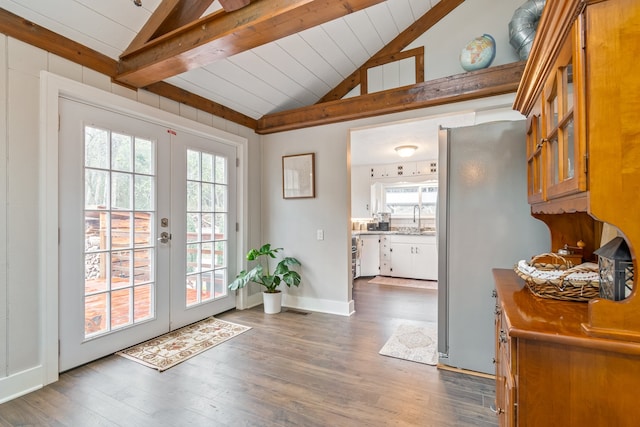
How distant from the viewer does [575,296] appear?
3.82ft

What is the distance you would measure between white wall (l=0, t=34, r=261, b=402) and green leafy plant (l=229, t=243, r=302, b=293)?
1.75 metres

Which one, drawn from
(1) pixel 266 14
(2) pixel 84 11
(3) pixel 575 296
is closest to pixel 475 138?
(3) pixel 575 296

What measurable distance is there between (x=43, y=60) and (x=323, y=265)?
3.12 metres

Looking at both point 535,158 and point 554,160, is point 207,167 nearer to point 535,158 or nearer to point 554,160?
point 535,158

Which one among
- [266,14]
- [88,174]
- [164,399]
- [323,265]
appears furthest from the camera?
[323,265]

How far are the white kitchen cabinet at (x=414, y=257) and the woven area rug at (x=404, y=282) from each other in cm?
10

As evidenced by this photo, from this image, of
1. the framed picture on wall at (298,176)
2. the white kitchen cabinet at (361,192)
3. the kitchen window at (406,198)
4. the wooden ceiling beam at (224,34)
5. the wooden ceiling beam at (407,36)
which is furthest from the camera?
the white kitchen cabinet at (361,192)

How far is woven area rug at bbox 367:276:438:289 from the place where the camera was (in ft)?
16.6

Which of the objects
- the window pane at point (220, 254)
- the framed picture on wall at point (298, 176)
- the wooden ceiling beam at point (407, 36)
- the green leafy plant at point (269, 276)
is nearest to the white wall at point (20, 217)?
the window pane at point (220, 254)

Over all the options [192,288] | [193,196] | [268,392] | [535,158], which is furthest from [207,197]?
[535,158]

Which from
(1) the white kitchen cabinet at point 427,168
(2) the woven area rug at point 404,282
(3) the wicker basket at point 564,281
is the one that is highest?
(1) the white kitchen cabinet at point 427,168

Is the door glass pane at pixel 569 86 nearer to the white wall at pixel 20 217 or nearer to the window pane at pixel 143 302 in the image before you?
the white wall at pixel 20 217

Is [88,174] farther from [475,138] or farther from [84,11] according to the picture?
[475,138]

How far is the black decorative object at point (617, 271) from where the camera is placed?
856mm
